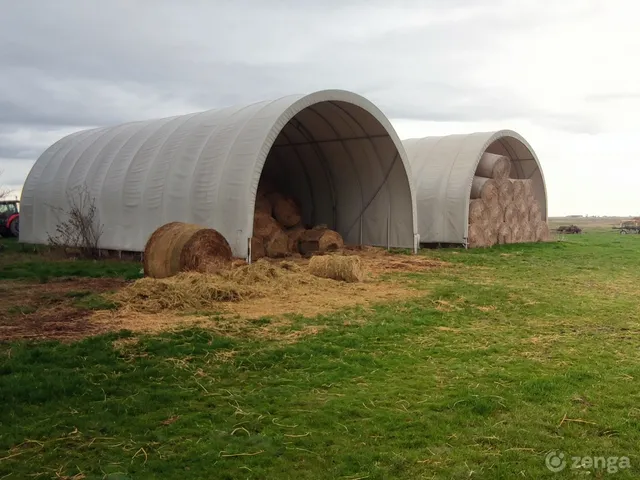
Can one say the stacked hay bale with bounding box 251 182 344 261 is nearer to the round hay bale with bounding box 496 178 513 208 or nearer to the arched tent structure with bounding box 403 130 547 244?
the arched tent structure with bounding box 403 130 547 244

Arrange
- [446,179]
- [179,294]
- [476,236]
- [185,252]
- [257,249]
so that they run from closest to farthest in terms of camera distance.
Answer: [179,294]
[185,252]
[257,249]
[476,236]
[446,179]

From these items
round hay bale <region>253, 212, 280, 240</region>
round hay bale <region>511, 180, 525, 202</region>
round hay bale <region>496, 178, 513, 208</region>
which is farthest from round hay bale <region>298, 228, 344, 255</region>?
round hay bale <region>511, 180, 525, 202</region>

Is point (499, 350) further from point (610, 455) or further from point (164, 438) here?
point (164, 438)

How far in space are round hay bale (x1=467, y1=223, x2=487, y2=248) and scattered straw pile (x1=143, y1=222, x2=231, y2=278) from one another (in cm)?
1351

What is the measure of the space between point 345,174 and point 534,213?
11.5 meters

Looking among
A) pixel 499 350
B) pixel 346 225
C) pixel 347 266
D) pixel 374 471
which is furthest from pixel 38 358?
pixel 346 225

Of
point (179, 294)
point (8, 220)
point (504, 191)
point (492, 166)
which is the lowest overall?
point (179, 294)

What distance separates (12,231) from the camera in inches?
1203

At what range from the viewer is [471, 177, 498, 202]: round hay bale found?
26469 mm

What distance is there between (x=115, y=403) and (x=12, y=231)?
27858mm

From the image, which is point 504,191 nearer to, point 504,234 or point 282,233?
point 504,234

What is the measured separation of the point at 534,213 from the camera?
30594mm

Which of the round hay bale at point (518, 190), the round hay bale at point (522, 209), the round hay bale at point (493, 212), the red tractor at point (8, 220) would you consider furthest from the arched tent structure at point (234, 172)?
the round hay bale at point (522, 209)

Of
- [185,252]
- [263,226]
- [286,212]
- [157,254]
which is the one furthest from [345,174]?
[185,252]
